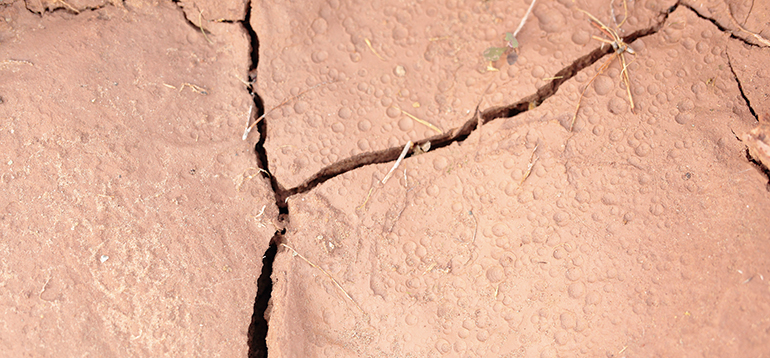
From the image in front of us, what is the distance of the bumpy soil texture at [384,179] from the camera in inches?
71.0

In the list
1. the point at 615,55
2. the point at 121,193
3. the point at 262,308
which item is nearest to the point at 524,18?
the point at 615,55

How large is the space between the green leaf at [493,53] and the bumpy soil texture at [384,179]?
4 cm

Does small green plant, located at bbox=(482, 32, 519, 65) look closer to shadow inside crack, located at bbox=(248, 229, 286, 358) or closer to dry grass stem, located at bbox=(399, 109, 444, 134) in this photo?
dry grass stem, located at bbox=(399, 109, 444, 134)

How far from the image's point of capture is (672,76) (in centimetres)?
195

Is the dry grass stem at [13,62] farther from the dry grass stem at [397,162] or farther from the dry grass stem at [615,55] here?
the dry grass stem at [615,55]

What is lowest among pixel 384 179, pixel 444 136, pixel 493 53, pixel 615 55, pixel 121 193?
pixel 121 193

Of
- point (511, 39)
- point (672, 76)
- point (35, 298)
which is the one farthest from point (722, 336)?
point (35, 298)

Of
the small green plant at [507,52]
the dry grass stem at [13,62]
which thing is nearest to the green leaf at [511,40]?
the small green plant at [507,52]

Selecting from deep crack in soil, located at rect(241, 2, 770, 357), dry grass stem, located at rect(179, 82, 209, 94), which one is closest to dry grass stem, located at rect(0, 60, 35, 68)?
dry grass stem, located at rect(179, 82, 209, 94)

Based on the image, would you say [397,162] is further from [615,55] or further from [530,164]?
[615,55]

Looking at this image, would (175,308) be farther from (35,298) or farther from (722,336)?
(722,336)

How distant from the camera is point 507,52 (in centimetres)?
211

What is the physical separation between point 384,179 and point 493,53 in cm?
78

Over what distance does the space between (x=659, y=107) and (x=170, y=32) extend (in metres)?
2.26
